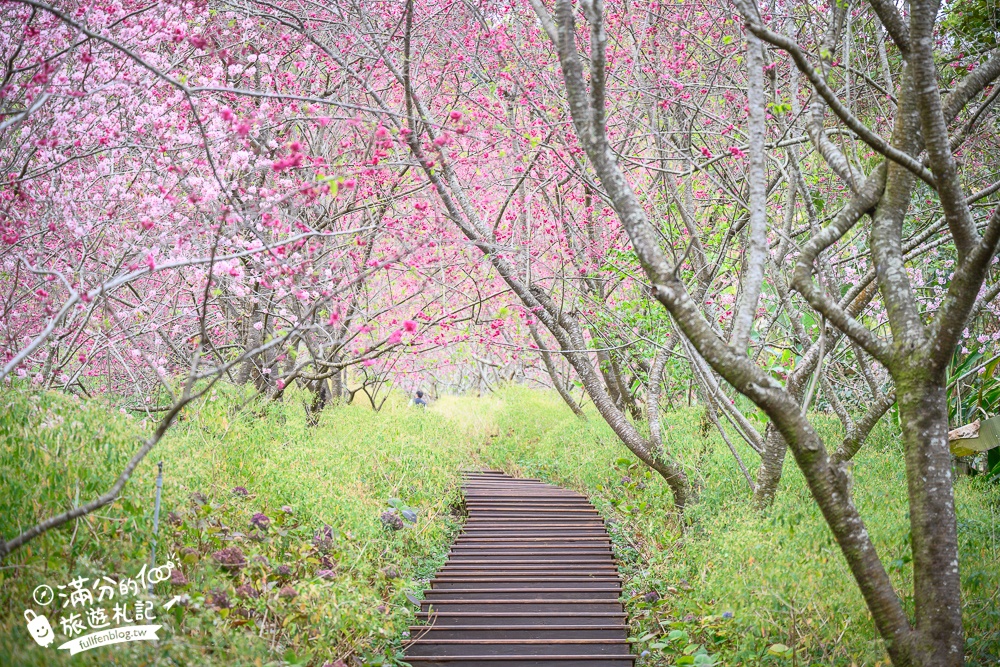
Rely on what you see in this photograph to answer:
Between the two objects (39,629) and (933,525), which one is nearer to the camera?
(39,629)

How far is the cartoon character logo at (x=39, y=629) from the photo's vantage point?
107 inches

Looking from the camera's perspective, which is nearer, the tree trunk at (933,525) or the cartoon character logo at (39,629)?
the cartoon character logo at (39,629)

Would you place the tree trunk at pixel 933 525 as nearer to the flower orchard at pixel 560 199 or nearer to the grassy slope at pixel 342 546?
the flower orchard at pixel 560 199

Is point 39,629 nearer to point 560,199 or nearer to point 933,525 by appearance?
point 933,525

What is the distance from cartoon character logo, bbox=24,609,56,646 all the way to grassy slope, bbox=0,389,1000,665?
2.5 inches

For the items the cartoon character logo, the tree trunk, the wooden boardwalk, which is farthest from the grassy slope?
the tree trunk

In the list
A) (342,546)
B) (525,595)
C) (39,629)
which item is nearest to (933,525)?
(525,595)

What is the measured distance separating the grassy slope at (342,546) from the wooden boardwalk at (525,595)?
0.20 metres

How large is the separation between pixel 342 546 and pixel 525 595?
57.3 inches

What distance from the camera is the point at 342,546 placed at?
16.0 ft

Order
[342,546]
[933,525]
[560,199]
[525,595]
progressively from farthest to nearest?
[560,199], [525,595], [342,546], [933,525]

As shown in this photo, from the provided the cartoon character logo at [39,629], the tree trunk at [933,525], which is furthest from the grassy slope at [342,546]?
the tree trunk at [933,525]

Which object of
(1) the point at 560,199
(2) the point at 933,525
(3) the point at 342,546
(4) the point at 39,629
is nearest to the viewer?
(4) the point at 39,629

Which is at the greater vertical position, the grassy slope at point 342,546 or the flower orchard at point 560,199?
the flower orchard at point 560,199
